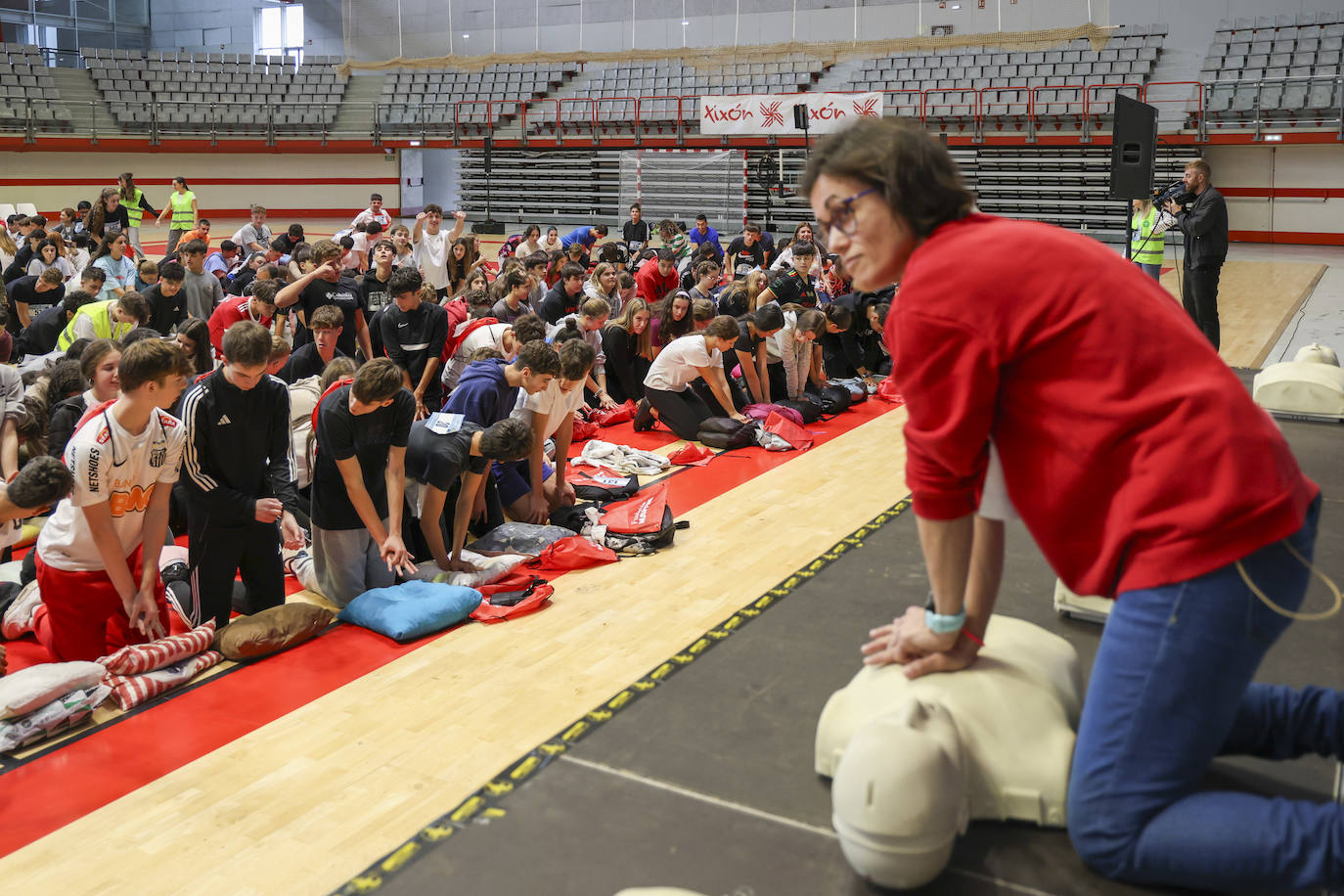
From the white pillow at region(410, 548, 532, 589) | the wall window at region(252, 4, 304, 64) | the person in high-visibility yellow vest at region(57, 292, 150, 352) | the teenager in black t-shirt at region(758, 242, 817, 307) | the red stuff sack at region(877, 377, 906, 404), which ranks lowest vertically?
the white pillow at region(410, 548, 532, 589)

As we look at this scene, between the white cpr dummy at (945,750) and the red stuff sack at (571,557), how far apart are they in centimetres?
311

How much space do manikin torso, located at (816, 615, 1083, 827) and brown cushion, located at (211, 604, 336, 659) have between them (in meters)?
2.88

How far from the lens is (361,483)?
4.68 m

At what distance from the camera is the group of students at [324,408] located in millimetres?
4191

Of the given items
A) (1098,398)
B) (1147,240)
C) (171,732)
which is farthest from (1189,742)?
(1147,240)

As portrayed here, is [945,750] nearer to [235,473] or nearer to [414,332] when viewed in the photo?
[235,473]

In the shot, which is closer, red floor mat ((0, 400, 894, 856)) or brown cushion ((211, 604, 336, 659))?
red floor mat ((0, 400, 894, 856))

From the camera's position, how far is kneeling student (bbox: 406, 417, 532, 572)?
489 centimetres

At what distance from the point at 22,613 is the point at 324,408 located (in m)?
1.47

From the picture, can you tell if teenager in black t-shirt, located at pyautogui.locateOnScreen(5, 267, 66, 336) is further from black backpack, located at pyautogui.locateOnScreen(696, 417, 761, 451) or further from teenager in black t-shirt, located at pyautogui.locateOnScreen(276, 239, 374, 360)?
black backpack, located at pyautogui.locateOnScreen(696, 417, 761, 451)

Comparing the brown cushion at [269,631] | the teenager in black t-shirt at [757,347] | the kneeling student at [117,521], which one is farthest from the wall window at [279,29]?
the brown cushion at [269,631]

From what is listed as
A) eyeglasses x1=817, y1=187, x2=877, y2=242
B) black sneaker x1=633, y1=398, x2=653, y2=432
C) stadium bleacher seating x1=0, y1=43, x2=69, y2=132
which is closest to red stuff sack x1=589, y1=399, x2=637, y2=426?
black sneaker x1=633, y1=398, x2=653, y2=432

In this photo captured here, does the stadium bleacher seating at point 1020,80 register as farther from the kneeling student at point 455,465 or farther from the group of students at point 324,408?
the kneeling student at point 455,465

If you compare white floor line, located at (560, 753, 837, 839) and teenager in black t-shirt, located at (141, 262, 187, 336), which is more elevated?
teenager in black t-shirt, located at (141, 262, 187, 336)
